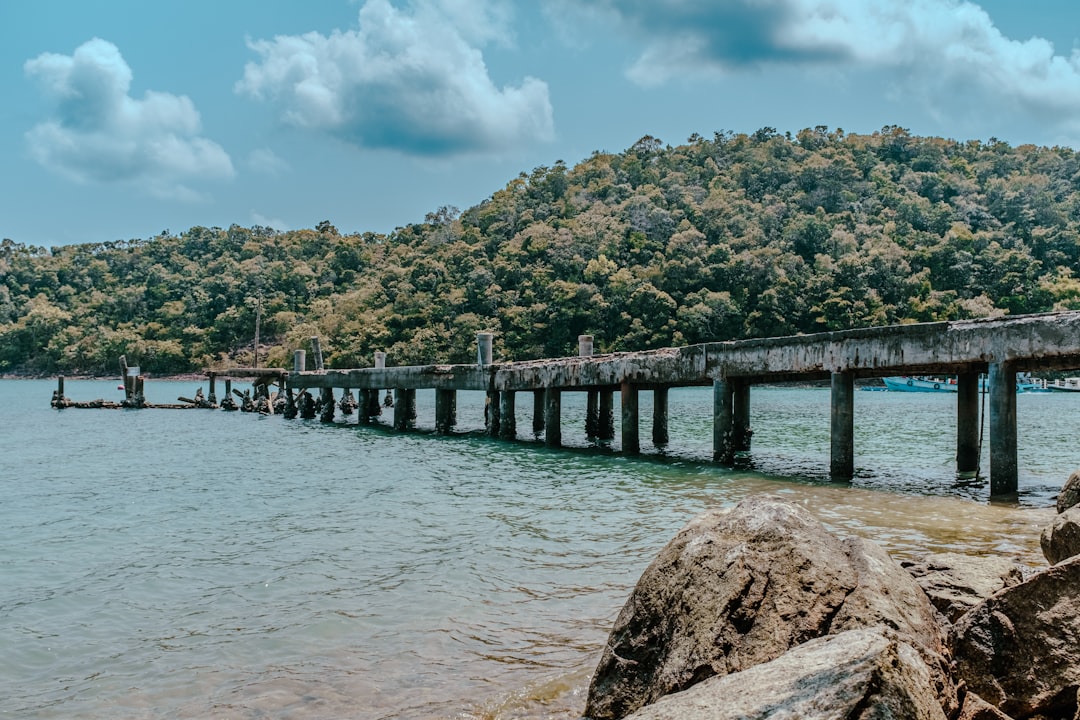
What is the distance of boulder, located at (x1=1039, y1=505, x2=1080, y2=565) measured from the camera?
6150 millimetres

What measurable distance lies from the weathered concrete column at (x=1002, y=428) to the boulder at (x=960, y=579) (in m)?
8.15

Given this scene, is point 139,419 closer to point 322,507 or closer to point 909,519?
point 322,507

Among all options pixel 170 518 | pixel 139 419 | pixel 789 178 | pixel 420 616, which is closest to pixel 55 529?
pixel 170 518

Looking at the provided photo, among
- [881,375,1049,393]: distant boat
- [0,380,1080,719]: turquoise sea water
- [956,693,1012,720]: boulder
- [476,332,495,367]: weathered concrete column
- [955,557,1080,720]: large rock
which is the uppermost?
[476,332,495,367]: weathered concrete column

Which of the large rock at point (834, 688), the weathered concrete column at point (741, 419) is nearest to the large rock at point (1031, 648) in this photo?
the large rock at point (834, 688)

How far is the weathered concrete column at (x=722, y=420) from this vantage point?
59.1ft

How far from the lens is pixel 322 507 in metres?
14.7

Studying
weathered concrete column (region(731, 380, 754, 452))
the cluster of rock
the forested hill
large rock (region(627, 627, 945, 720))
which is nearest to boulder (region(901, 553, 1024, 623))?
the cluster of rock

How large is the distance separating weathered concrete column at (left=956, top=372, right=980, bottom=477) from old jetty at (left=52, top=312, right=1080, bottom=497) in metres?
0.02

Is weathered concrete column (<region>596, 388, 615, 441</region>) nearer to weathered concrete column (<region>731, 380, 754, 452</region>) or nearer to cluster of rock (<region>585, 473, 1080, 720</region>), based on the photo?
weathered concrete column (<region>731, 380, 754, 452</region>)

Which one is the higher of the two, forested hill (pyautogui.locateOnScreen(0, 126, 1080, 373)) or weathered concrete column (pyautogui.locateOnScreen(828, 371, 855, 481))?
forested hill (pyautogui.locateOnScreen(0, 126, 1080, 373))

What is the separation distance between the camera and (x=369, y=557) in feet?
35.1

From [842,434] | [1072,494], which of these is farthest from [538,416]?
[1072,494]

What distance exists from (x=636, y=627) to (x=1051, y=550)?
3.76 m
